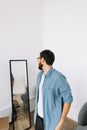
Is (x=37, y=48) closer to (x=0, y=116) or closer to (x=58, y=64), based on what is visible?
(x=58, y=64)

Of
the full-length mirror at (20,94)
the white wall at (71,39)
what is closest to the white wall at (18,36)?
the full-length mirror at (20,94)

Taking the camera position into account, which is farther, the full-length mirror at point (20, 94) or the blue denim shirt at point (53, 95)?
the full-length mirror at point (20, 94)

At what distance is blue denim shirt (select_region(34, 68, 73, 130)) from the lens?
1.67 m

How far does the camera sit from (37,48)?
3279 millimetres

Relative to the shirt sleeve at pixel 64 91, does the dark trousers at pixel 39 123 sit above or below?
below

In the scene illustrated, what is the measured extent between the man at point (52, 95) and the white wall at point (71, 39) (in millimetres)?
1083

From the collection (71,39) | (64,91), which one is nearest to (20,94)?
(71,39)

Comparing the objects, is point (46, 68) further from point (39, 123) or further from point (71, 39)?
point (71, 39)

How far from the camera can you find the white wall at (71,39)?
2.65m

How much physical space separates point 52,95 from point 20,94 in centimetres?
130

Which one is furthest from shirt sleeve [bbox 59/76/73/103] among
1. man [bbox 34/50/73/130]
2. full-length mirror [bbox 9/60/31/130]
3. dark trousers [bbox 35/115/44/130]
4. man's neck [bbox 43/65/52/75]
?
full-length mirror [bbox 9/60/31/130]

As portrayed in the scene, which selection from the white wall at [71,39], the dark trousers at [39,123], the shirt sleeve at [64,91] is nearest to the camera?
the shirt sleeve at [64,91]

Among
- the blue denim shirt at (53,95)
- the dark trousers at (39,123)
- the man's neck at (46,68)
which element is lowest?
the dark trousers at (39,123)

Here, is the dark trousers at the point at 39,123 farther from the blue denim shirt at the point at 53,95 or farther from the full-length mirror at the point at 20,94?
the full-length mirror at the point at 20,94
